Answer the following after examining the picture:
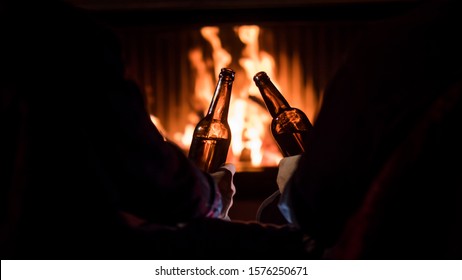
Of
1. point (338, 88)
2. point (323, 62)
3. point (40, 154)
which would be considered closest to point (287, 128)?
point (338, 88)

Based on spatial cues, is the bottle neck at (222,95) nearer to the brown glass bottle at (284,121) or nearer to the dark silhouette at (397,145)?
the brown glass bottle at (284,121)

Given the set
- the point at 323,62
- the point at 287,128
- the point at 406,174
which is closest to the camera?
the point at 406,174

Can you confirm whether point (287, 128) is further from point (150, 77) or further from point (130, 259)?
point (150, 77)

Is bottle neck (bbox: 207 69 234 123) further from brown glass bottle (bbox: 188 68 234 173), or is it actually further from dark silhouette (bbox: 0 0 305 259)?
dark silhouette (bbox: 0 0 305 259)

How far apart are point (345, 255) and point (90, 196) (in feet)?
0.89

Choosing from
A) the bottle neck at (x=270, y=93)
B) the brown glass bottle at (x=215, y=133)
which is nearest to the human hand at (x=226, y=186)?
the brown glass bottle at (x=215, y=133)

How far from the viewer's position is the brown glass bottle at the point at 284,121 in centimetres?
108

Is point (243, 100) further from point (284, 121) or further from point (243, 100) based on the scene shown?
point (284, 121)

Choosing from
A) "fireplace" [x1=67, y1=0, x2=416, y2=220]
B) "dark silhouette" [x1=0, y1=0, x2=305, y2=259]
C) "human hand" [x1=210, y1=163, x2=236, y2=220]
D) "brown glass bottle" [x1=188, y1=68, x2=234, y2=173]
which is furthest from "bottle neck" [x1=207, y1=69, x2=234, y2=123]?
"fireplace" [x1=67, y1=0, x2=416, y2=220]

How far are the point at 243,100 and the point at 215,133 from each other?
2.13 metres

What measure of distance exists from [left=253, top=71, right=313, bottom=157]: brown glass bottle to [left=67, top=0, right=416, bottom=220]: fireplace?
205 cm

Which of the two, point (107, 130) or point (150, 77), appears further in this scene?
point (150, 77)

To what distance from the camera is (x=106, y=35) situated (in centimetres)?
64

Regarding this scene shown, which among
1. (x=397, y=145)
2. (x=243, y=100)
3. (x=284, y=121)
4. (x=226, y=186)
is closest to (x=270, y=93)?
(x=284, y=121)
